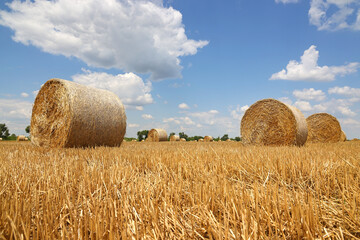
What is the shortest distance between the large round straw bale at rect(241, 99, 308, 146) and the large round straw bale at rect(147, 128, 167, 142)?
425 inches

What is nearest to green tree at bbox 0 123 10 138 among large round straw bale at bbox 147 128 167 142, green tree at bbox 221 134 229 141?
large round straw bale at bbox 147 128 167 142

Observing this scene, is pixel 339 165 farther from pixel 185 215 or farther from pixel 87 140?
pixel 87 140

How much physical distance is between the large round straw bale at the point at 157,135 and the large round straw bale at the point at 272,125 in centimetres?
1079

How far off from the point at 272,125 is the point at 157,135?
12.0 meters

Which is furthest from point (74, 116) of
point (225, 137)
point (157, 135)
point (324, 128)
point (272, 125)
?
point (225, 137)

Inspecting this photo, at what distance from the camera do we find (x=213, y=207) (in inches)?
56.9

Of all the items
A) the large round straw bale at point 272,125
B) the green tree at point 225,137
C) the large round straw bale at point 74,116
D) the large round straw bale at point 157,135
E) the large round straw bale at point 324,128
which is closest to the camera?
the large round straw bale at point 74,116

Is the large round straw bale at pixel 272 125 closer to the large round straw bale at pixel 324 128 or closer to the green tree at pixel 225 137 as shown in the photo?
the large round straw bale at pixel 324 128

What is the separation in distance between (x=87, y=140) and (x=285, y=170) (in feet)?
17.9

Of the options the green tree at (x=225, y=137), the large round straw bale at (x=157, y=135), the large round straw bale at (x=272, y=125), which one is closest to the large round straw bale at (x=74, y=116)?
the large round straw bale at (x=272, y=125)

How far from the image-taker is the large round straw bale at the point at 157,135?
18.9 metres

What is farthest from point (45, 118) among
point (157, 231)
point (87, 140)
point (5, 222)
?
point (157, 231)

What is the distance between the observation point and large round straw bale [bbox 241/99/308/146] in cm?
770

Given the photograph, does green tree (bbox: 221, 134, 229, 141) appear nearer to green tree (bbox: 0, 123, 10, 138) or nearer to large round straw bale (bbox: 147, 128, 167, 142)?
large round straw bale (bbox: 147, 128, 167, 142)
